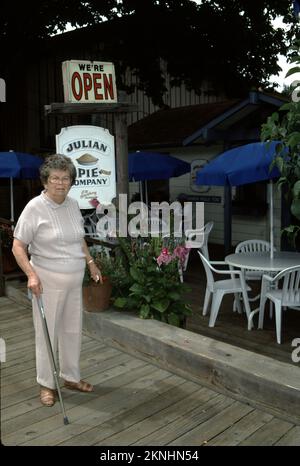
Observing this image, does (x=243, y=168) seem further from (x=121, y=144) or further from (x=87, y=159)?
(x=87, y=159)

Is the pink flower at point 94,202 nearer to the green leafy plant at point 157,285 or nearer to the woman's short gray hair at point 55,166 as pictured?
the green leafy plant at point 157,285

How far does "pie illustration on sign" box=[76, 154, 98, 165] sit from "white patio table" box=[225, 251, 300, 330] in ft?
6.90

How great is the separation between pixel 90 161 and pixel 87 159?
0.12ft

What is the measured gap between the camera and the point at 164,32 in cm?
1411

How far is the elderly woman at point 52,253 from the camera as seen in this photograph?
119 inches

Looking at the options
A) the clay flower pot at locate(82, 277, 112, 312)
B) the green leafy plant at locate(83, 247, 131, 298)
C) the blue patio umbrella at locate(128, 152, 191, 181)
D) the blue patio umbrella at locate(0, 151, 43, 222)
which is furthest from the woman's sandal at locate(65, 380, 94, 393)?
the blue patio umbrella at locate(128, 152, 191, 181)

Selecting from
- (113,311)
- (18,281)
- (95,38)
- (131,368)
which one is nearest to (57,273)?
(131,368)

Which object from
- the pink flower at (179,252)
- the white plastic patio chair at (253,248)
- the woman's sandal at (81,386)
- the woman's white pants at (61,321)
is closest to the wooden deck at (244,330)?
the white plastic patio chair at (253,248)

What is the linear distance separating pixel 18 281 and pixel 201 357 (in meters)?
3.91

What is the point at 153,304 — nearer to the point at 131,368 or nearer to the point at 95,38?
the point at 131,368

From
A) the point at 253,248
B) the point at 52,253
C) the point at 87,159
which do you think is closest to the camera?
the point at 52,253

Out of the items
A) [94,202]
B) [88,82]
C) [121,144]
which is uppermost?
[88,82]

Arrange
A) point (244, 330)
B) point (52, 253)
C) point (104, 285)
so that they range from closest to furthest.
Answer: point (52, 253) < point (104, 285) < point (244, 330)

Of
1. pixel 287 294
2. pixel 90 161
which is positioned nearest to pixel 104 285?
pixel 90 161
